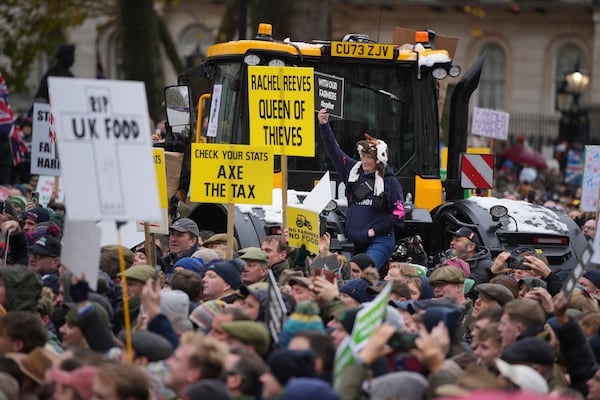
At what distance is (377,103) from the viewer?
1409 cm

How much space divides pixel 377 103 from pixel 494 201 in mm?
1448

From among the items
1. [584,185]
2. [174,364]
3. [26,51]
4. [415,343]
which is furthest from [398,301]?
[26,51]

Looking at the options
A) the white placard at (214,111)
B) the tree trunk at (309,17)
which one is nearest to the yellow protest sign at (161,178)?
the white placard at (214,111)

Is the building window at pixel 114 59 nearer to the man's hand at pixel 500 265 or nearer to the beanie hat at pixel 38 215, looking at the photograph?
the beanie hat at pixel 38 215

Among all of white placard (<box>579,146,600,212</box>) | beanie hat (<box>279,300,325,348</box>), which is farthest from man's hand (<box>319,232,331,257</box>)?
white placard (<box>579,146,600,212</box>)

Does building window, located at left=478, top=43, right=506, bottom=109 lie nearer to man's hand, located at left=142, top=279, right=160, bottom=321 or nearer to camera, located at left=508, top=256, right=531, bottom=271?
camera, located at left=508, top=256, right=531, bottom=271

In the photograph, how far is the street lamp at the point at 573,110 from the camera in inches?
1278

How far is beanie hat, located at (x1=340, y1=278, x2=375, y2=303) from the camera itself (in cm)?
934

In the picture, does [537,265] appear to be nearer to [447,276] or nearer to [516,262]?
[447,276]

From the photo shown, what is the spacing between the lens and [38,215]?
13.8 metres

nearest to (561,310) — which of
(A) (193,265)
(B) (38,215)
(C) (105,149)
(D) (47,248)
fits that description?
(C) (105,149)

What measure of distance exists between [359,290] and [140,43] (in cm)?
2003

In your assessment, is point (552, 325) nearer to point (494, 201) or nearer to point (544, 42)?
point (494, 201)

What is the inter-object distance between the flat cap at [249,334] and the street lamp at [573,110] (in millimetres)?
25077
